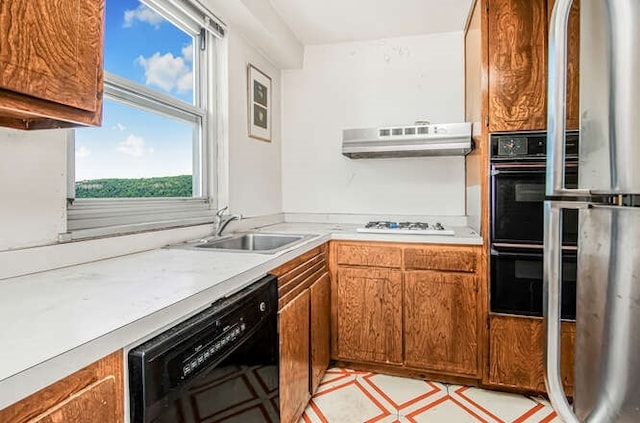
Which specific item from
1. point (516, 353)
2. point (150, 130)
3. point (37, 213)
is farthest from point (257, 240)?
point (516, 353)

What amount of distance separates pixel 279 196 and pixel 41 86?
2.21 metres

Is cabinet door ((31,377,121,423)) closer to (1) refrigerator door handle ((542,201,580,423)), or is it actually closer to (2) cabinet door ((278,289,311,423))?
(2) cabinet door ((278,289,311,423))

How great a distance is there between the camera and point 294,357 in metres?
1.57

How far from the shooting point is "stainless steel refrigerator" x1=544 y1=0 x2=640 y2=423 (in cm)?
67

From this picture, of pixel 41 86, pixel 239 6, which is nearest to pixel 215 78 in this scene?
pixel 239 6

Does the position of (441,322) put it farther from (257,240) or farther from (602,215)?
(602,215)

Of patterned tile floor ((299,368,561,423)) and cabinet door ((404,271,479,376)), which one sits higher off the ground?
cabinet door ((404,271,479,376))

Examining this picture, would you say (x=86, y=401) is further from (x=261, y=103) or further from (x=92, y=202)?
(x=261, y=103)

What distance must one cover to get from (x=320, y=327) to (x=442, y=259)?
812 millimetres

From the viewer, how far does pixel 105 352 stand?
639 mm

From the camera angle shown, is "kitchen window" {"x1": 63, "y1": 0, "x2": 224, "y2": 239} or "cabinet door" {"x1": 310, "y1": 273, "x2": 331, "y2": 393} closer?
"kitchen window" {"x1": 63, "y1": 0, "x2": 224, "y2": 239}

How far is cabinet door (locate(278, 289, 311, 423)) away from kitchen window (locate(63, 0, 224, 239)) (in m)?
0.75

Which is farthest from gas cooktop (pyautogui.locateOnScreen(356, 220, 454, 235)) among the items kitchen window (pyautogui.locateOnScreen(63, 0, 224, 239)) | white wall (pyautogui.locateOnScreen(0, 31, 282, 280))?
white wall (pyautogui.locateOnScreen(0, 31, 282, 280))

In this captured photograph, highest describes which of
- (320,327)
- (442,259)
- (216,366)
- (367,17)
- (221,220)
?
(367,17)
